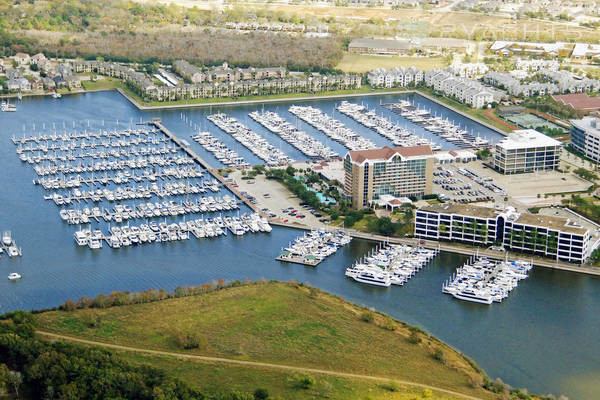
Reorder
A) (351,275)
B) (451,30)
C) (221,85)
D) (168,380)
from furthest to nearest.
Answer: (451,30), (221,85), (351,275), (168,380)

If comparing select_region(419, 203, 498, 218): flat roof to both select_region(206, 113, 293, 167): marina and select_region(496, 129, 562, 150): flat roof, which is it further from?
select_region(206, 113, 293, 167): marina

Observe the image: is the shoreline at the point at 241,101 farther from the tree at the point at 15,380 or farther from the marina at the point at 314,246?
the tree at the point at 15,380

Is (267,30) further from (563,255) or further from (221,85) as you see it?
(563,255)

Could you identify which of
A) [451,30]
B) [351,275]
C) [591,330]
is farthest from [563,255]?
[451,30]

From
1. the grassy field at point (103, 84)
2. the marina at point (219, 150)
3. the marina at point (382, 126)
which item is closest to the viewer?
the marina at point (219, 150)

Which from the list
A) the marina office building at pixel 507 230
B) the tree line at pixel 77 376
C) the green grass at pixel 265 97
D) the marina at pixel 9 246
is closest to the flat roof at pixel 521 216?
the marina office building at pixel 507 230

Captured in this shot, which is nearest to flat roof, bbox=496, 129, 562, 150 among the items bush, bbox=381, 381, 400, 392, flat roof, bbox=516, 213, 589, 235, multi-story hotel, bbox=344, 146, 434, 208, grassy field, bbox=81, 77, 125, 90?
multi-story hotel, bbox=344, 146, 434, 208

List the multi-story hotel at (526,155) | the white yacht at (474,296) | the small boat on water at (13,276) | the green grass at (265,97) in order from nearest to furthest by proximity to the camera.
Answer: the white yacht at (474,296), the small boat on water at (13,276), the multi-story hotel at (526,155), the green grass at (265,97)

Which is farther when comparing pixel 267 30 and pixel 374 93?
pixel 267 30
